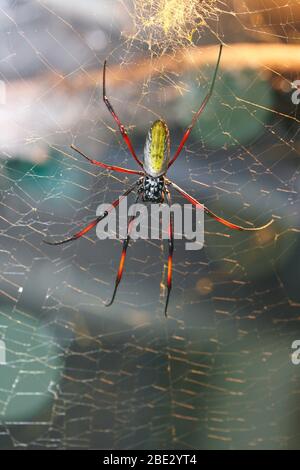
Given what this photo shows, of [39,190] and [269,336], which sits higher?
[39,190]

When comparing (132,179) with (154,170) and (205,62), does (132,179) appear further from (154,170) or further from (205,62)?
(205,62)

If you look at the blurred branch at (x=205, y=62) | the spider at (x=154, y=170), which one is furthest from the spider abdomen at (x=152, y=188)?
the blurred branch at (x=205, y=62)

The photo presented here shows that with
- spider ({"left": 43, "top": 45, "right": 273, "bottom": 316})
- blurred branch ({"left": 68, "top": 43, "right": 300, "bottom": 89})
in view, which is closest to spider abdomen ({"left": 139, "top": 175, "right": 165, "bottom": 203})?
spider ({"left": 43, "top": 45, "right": 273, "bottom": 316})

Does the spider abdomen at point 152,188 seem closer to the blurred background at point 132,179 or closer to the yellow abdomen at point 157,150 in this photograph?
the yellow abdomen at point 157,150
